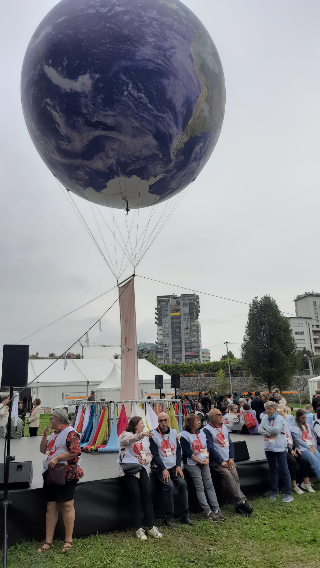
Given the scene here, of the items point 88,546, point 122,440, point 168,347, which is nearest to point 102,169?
point 122,440

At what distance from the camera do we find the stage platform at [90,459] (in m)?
5.52

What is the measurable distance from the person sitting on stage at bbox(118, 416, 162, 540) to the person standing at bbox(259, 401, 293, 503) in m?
2.19

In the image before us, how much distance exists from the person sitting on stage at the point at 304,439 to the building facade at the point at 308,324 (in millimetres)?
98857

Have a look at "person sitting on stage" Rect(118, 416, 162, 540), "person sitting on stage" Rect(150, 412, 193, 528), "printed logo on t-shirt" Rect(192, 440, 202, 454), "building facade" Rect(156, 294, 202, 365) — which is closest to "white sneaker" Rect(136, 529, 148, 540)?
"person sitting on stage" Rect(118, 416, 162, 540)

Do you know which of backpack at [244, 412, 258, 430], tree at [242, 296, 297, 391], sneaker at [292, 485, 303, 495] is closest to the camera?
sneaker at [292, 485, 303, 495]

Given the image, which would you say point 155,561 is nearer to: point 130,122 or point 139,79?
point 130,122

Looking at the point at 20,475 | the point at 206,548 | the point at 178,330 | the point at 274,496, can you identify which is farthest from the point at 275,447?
the point at 178,330

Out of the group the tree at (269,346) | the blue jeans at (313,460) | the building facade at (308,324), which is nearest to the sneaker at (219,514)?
the blue jeans at (313,460)

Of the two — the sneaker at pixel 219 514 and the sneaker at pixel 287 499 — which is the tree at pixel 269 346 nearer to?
the sneaker at pixel 287 499

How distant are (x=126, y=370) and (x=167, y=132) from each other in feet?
17.9

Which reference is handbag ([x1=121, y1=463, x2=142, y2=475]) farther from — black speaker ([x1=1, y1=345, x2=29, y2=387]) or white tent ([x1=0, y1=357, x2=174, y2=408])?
white tent ([x1=0, y1=357, x2=174, y2=408])

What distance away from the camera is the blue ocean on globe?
5305mm

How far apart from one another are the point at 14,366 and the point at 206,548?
3165 millimetres

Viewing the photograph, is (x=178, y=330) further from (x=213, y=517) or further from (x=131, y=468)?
(x=131, y=468)
